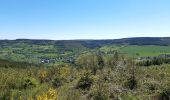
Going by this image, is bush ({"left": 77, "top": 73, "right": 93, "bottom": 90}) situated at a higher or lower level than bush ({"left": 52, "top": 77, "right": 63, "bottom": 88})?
higher

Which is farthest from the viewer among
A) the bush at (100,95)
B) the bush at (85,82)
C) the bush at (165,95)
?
the bush at (85,82)

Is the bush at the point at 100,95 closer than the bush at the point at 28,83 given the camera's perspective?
Yes

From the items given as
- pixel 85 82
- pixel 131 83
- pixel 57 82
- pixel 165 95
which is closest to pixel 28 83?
pixel 57 82

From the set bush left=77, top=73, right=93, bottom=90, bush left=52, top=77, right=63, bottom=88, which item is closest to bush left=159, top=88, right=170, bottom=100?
bush left=77, top=73, right=93, bottom=90

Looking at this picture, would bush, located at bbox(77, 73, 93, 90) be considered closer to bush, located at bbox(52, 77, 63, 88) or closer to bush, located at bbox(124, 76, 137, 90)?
bush, located at bbox(124, 76, 137, 90)

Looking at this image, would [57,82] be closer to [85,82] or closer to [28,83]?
[28,83]

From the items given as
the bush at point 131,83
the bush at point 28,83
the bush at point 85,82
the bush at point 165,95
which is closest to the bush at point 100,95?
the bush at point 165,95

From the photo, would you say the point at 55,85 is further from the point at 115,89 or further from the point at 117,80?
the point at 115,89

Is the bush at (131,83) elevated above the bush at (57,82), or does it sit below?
above

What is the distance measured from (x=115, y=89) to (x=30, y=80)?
111 ft

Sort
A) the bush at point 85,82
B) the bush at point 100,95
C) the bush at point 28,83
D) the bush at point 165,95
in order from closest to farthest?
the bush at point 100,95
the bush at point 165,95
the bush at point 85,82
the bush at point 28,83

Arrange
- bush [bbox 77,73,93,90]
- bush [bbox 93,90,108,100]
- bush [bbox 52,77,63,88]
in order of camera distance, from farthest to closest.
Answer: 1. bush [bbox 52,77,63,88]
2. bush [bbox 77,73,93,90]
3. bush [bbox 93,90,108,100]

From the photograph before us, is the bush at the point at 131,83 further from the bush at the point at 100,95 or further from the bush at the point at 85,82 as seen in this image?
the bush at the point at 100,95

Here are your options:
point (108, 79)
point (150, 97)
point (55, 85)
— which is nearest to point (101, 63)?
point (55, 85)
